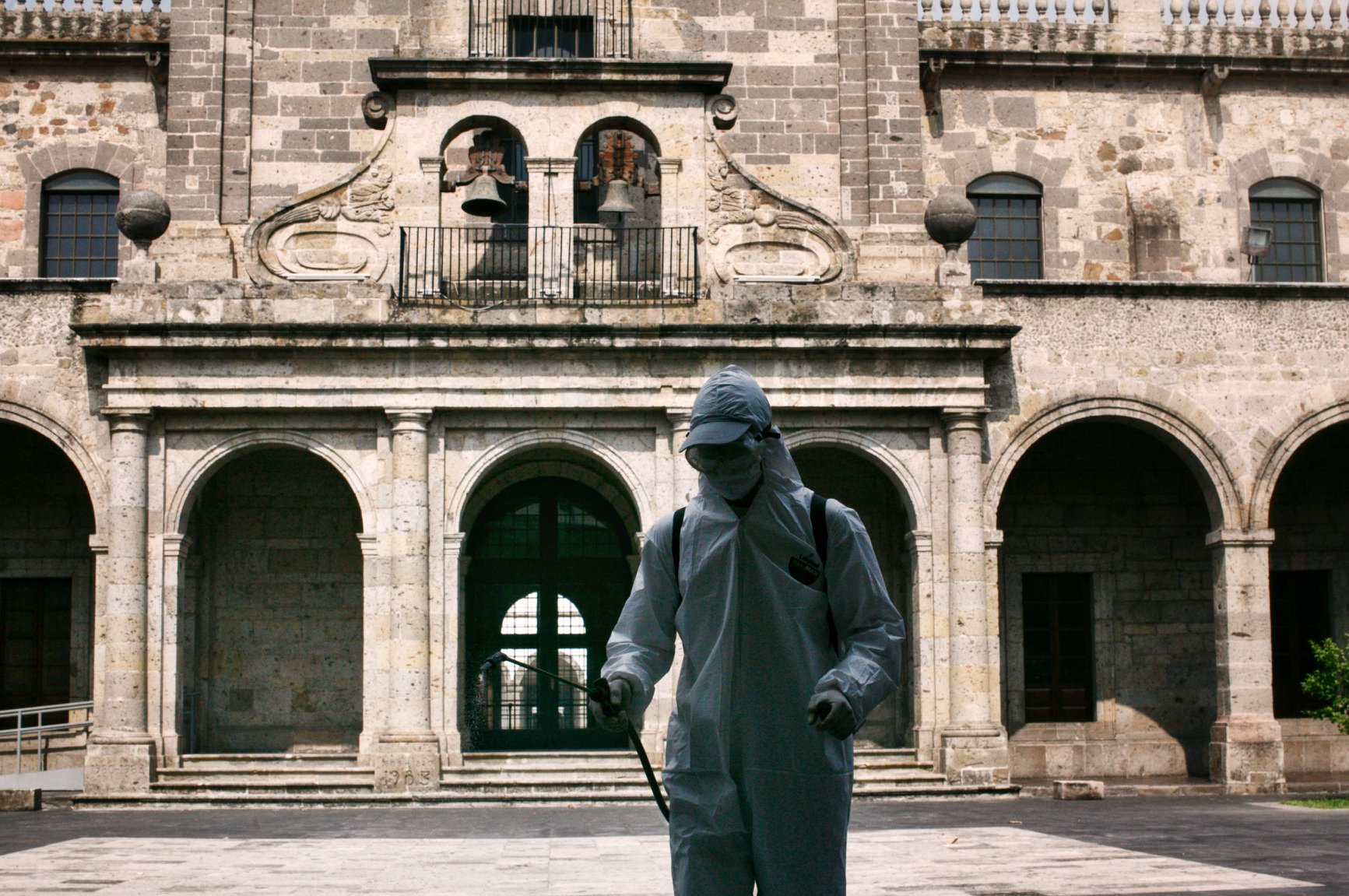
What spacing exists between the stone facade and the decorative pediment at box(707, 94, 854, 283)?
5cm

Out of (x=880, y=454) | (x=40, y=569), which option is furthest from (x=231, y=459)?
(x=880, y=454)

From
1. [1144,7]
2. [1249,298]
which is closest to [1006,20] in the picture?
[1144,7]

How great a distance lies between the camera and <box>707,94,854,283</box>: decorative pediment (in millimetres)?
18484

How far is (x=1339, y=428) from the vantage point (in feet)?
69.6

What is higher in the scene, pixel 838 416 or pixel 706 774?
pixel 838 416

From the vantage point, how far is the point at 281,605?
1997cm

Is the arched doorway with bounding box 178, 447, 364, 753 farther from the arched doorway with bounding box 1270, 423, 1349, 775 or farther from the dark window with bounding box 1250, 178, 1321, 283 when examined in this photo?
the dark window with bounding box 1250, 178, 1321, 283

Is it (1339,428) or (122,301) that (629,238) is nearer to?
(122,301)

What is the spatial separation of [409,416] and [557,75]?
4.13m

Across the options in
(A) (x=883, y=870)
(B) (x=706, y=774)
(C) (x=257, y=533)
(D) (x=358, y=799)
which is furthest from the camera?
(C) (x=257, y=533)

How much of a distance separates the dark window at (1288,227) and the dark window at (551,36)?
963 cm

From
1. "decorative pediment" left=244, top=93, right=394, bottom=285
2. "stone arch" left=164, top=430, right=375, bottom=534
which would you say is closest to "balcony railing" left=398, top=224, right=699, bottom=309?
"decorative pediment" left=244, top=93, right=394, bottom=285

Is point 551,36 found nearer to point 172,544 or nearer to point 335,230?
point 335,230

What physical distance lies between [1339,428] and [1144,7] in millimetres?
6629
